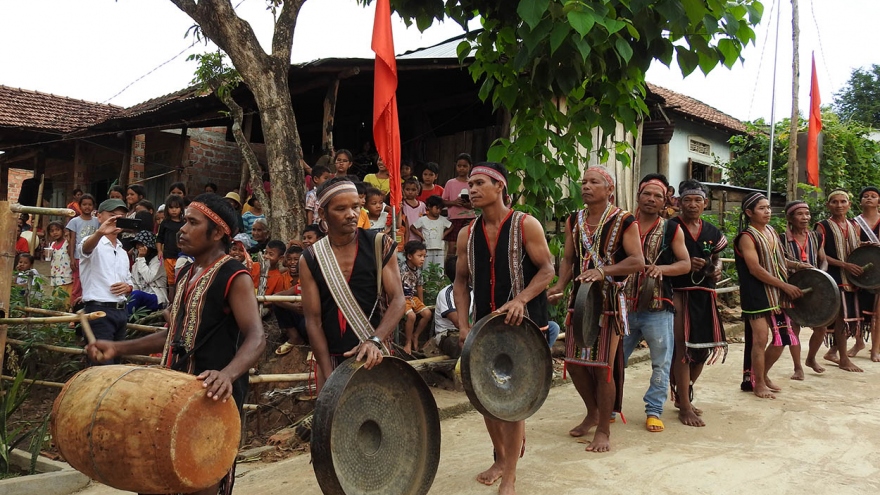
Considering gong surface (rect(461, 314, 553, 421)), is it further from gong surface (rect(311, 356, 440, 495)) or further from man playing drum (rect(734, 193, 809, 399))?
man playing drum (rect(734, 193, 809, 399))

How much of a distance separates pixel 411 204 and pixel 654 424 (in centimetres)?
446

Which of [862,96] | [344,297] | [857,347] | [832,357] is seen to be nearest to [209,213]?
[344,297]

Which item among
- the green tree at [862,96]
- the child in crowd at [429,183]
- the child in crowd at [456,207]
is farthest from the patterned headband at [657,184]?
the green tree at [862,96]

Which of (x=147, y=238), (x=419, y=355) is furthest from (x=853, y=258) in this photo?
(x=147, y=238)

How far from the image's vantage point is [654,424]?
5.04 meters

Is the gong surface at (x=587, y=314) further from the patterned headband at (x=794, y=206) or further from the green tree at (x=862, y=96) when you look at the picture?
the green tree at (x=862, y=96)

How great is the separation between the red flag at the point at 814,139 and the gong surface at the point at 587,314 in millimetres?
10942

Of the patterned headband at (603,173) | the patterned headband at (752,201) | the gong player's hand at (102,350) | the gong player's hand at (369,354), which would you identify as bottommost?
the gong player's hand at (102,350)

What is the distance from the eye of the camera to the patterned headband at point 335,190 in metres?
3.29

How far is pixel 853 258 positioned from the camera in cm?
754

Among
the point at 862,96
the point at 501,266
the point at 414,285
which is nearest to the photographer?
the point at 501,266

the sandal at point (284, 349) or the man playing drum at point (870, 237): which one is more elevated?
the man playing drum at point (870, 237)

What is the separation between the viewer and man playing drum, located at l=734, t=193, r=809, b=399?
6.12 meters

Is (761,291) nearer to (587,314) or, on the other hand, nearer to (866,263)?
(866,263)
